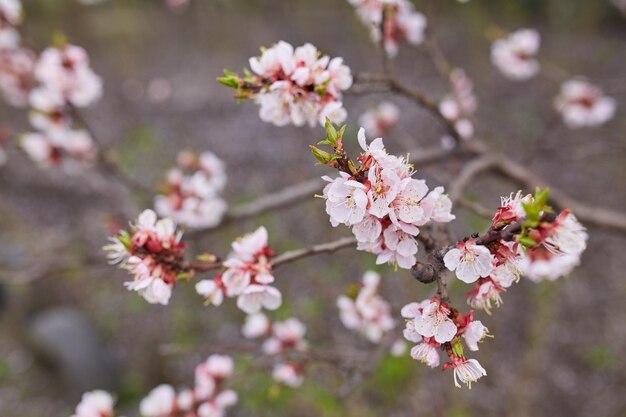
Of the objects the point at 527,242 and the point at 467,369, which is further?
the point at 467,369

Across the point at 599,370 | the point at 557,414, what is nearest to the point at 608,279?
the point at 599,370

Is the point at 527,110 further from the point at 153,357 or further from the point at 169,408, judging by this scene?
the point at 169,408

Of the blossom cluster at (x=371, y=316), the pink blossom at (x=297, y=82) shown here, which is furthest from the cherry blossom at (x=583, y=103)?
the pink blossom at (x=297, y=82)

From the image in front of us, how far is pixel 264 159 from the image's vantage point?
20.1ft

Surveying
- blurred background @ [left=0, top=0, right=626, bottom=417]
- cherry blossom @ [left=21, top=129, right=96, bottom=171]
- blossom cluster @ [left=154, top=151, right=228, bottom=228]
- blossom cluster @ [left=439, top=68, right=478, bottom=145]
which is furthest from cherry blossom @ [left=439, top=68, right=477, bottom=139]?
cherry blossom @ [left=21, top=129, right=96, bottom=171]

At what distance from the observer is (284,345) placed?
2.00 meters

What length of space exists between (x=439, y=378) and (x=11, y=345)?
11.2 ft

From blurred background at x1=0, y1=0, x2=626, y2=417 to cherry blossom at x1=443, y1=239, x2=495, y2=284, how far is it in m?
0.50

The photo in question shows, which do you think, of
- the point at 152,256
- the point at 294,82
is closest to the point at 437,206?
the point at 294,82

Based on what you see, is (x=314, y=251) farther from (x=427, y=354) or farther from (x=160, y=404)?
(x=160, y=404)

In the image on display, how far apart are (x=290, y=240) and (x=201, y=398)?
3.09m

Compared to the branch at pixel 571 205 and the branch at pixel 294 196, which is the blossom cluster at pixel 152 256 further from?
the branch at pixel 571 205

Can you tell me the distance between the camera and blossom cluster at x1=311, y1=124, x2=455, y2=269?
76 centimetres

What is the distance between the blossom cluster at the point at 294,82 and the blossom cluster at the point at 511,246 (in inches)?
16.7
